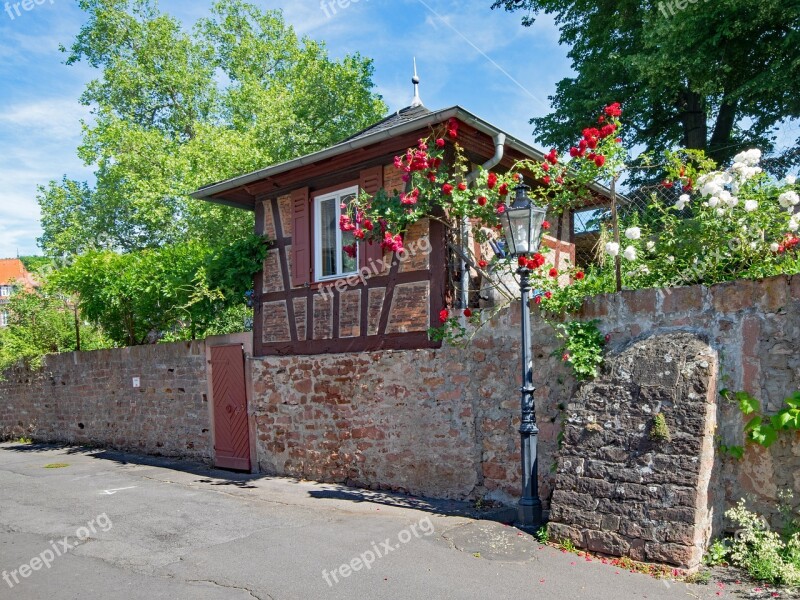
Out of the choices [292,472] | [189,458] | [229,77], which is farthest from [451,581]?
[229,77]

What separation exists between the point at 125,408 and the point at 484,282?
812cm

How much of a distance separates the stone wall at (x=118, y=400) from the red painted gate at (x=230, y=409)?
0.34m

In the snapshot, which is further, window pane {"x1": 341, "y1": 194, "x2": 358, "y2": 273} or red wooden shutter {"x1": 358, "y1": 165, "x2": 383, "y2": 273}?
window pane {"x1": 341, "y1": 194, "x2": 358, "y2": 273}

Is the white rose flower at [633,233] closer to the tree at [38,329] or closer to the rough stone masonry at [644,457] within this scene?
the rough stone masonry at [644,457]

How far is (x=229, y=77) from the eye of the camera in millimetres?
24906

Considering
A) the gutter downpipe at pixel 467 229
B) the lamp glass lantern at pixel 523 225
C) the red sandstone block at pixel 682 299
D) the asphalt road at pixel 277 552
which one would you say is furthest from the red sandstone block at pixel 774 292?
the gutter downpipe at pixel 467 229

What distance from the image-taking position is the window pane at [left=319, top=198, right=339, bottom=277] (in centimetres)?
926

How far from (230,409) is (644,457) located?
22.9 feet

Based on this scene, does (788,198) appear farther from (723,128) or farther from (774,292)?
(723,128)

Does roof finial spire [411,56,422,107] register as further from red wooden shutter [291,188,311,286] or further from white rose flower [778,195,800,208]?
white rose flower [778,195,800,208]

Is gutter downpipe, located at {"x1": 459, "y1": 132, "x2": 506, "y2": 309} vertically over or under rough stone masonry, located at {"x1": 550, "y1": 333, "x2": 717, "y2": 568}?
over

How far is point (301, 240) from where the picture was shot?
9344 millimetres

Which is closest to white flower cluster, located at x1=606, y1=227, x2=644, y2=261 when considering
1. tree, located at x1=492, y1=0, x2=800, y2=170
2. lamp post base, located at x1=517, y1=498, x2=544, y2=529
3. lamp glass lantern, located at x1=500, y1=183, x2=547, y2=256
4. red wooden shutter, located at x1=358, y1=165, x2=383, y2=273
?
lamp glass lantern, located at x1=500, y1=183, x2=547, y2=256

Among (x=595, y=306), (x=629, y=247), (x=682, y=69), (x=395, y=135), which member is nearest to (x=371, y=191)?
(x=395, y=135)
